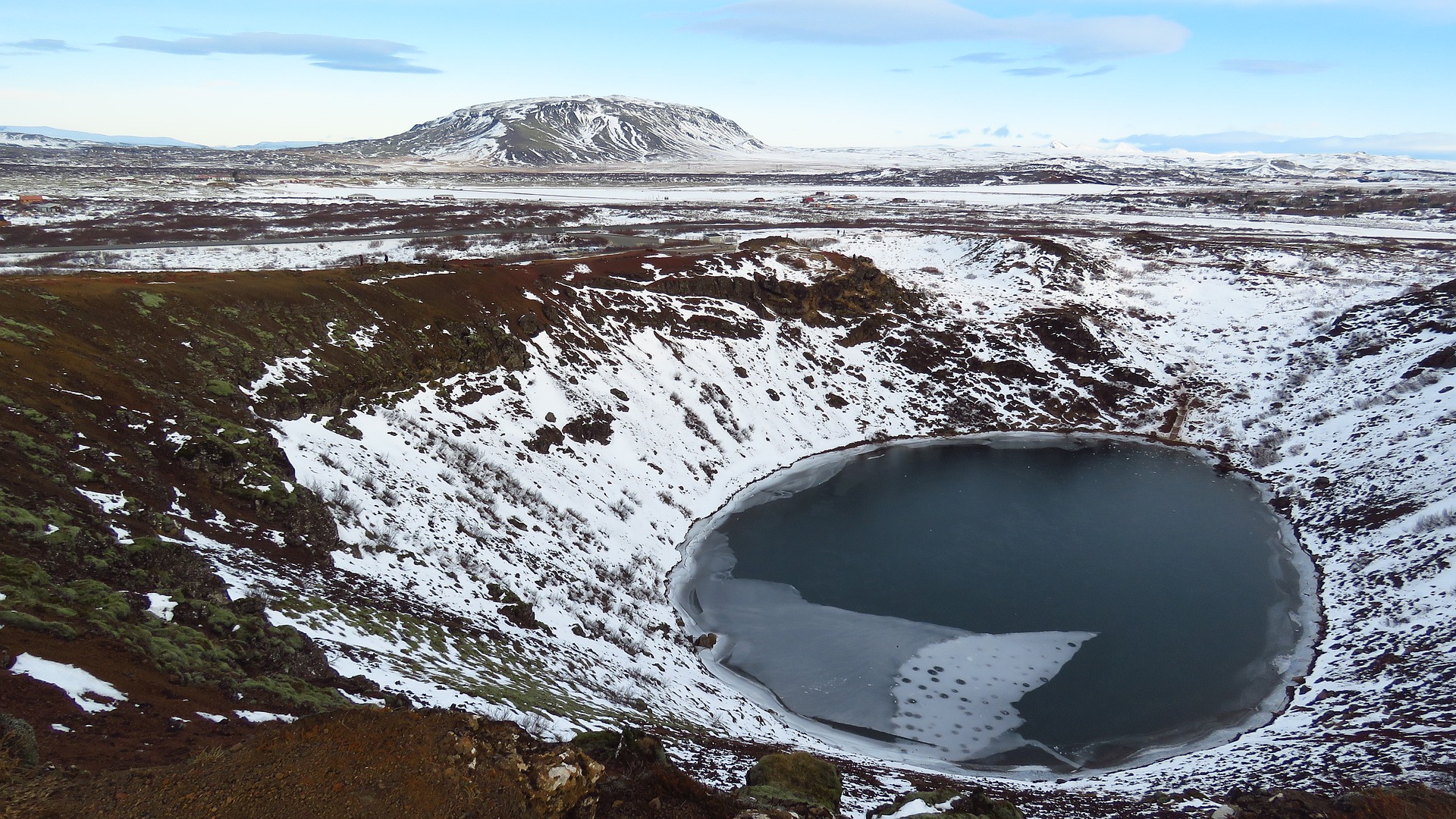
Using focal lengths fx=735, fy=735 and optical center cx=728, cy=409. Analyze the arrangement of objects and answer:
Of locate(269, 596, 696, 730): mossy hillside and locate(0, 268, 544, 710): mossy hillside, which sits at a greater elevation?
locate(0, 268, 544, 710): mossy hillside

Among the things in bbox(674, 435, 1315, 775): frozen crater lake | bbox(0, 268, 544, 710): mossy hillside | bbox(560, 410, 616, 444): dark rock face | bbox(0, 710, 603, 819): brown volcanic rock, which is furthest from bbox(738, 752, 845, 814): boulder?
bbox(560, 410, 616, 444): dark rock face

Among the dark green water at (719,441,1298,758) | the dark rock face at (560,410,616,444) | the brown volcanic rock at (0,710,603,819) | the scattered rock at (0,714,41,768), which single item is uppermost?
the scattered rock at (0,714,41,768)

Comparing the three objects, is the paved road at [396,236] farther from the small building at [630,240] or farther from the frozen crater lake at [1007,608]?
the frozen crater lake at [1007,608]

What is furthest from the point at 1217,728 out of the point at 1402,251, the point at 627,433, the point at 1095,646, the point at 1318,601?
the point at 1402,251

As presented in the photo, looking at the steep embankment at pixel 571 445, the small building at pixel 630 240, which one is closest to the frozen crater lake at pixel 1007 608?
the steep embankment at pixel 571 445

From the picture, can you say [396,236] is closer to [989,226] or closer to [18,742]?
[18,742]

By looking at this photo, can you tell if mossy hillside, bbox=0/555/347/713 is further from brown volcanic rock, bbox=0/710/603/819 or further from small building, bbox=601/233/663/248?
small building, bbox=601/233/663/248

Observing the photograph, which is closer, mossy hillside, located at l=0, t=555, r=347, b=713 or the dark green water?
mossy hillside, located at l=0, t=555, r=347, b=713

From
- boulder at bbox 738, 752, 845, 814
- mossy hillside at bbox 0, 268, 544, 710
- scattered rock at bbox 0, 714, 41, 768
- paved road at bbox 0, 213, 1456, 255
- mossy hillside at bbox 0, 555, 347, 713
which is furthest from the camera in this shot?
paved road at bbox 0, 213, 1456, 255
